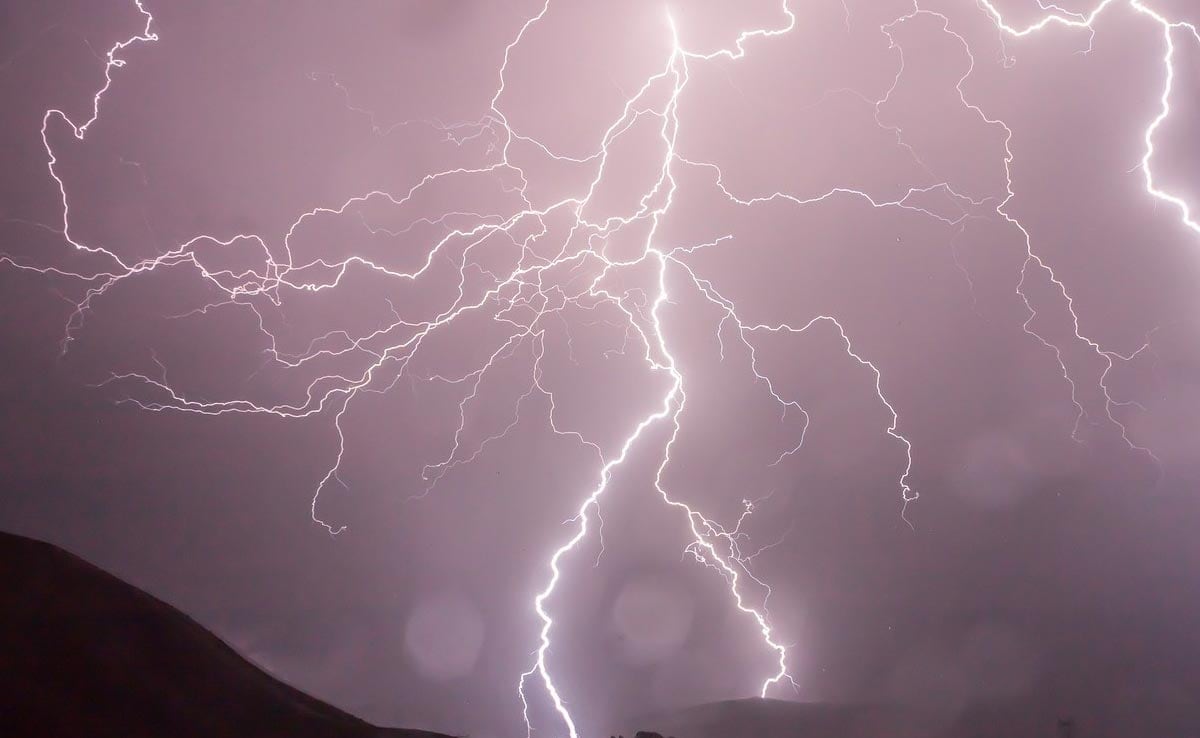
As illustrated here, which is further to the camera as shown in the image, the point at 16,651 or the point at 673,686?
the point at 673,686

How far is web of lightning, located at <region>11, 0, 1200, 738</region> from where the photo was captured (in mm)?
5098

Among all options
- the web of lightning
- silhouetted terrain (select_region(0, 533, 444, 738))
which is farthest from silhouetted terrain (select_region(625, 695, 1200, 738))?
silhouetted terrain (select_region(0, 533, 444, 738))

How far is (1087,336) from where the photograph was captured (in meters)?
5.39

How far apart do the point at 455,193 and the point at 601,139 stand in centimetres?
118

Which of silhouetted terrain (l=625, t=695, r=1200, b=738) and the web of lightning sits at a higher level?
the web of lightning

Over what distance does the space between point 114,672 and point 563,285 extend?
12.3 feet

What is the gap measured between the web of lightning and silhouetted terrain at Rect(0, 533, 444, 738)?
261 cm

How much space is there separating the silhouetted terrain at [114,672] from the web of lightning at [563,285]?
2.61m

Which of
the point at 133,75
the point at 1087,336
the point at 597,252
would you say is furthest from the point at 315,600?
the point at 1087,336

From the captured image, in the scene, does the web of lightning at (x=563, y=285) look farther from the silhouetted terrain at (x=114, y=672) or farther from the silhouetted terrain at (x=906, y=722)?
the silhouetted terrain at (x=114, y=672)

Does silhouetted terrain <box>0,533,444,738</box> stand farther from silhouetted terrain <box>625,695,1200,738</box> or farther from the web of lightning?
silhouetted terrain <box>625,695,1200,738</box>

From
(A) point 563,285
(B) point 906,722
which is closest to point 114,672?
(A) point 563,285

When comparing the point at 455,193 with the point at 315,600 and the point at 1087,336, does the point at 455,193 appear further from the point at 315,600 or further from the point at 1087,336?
the point at 1087,336

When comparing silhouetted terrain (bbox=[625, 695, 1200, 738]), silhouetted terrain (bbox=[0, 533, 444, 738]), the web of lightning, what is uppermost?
the web of lightning
